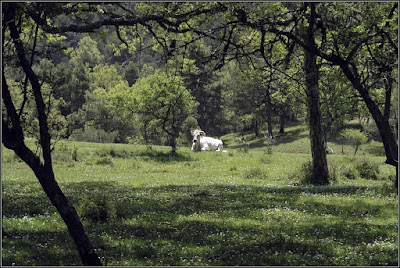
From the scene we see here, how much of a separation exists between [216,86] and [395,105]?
4196 centimetres

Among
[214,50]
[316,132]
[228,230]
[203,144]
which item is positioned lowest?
[228,230]

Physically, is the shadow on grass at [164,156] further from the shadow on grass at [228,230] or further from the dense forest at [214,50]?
the shadow on grass at [228,230]

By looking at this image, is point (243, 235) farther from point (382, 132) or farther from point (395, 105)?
point (395, 105)

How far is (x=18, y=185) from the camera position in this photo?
21672mm

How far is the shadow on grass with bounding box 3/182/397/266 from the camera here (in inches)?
405

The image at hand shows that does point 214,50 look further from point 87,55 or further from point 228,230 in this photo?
point 87,55

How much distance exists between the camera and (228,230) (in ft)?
43.0

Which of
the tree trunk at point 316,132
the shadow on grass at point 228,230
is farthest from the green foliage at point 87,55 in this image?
the shadow on grass at point 228,230

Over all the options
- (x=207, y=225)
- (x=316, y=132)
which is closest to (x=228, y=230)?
(x=207, y=225)

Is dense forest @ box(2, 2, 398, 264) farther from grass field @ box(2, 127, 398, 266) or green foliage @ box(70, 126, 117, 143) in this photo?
green foliage @ box(70, 126, 117, 143)

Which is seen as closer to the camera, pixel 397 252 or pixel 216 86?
pixel 397 252

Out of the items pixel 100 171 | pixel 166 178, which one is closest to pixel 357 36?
pixel 166 178

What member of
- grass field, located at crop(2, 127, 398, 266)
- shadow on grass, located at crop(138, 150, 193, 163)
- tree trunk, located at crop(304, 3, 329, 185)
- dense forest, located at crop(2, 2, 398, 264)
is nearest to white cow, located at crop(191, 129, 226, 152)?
dense forest, located at crop(2, 2, 398, 264)

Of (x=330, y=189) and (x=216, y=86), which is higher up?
(x=216, y=86)
